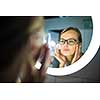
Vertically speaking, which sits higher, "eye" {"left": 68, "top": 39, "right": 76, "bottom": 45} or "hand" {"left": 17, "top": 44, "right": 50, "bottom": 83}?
"eye" {"left": 68, "top": 39, "right": 76, "bottom": 45}

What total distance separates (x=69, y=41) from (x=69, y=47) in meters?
0.05

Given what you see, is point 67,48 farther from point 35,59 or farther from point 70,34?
point 35,59

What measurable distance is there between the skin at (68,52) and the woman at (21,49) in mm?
106

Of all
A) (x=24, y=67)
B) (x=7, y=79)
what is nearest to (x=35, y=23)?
(x=24, y=67)

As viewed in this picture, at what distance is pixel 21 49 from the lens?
167 centimetres

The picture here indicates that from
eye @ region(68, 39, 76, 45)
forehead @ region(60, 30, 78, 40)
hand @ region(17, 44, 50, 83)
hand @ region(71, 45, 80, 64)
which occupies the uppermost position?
forehead @ region(60, 30, 78, 40)

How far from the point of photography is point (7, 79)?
1.67 meters

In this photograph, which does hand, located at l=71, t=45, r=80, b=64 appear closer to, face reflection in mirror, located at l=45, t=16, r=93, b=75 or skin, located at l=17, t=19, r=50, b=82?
face reflection in mirror, located at l=45, t=16, r=93, b=75

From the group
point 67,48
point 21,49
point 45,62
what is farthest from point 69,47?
point 21,49

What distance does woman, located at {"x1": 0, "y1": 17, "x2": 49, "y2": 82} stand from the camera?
1.66 m

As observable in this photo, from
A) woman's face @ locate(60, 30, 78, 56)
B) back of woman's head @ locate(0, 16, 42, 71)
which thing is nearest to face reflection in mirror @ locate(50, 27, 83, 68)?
woman's face @ locate(60, 30, 78, 56)
